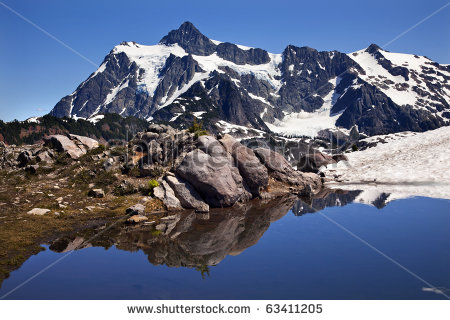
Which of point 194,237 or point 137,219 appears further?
point 137,219

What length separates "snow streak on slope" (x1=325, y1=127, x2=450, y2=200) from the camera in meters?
34.3

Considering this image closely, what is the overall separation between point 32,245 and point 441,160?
46.6 m

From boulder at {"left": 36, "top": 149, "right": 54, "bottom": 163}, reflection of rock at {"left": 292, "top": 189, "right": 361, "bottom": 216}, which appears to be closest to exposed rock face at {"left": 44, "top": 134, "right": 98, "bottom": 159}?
boulder at {"left": 36, "top": 149, "right": 54, "bottom": 163}

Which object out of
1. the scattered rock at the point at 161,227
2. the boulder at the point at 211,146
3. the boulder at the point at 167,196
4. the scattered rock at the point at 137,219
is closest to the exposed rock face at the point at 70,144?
the boulder at the point at 167,196

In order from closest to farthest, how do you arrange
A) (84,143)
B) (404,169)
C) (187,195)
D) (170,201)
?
1. (170,201)
2. (187,195)
3. (404,169)
4. (84,143)

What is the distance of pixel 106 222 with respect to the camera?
23.3 m

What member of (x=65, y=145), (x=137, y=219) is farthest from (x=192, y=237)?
(x=65, y=145)

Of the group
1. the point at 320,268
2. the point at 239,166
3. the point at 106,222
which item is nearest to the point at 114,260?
the point at 106,222

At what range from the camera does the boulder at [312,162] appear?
53644mm

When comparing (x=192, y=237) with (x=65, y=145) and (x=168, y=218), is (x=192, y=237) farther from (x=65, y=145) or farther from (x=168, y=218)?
(x=65, y=145)

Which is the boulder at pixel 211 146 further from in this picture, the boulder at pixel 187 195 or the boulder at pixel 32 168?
the boulder at pixel 32 168

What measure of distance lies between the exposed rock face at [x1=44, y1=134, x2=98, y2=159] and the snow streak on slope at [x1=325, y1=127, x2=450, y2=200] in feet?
111

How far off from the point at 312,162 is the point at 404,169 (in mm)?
15304

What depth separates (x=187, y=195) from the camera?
2819 cm
